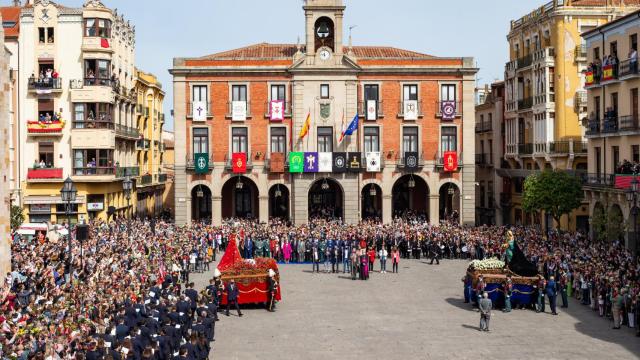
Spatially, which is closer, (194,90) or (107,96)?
(107,96)

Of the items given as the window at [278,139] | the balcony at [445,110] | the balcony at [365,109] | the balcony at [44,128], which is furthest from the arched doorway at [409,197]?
the balcony at [44,128]

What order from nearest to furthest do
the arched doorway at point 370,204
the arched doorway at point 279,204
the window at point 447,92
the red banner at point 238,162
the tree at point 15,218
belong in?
the tree at point 15,218, the red banner at point 238,162, the window at point 447,92, the arched doorway at point 279,204, the arched doorway at point 370,204

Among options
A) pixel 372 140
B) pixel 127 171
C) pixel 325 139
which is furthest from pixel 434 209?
pixel 127 171

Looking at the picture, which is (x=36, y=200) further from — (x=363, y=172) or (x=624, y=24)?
(x=624, y=24)

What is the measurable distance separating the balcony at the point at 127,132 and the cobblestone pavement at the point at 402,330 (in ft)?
85.4

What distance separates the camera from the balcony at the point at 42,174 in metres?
52.8

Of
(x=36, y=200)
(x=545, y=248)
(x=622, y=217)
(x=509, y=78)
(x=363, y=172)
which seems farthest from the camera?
(x=509, y=78)

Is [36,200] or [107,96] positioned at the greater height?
[107,96]

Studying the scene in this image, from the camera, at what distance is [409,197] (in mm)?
62688

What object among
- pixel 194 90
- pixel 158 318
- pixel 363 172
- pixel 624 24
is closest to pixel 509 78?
pixel 363 172

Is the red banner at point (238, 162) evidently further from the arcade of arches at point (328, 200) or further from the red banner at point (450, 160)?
the red banner at point (450, 160)

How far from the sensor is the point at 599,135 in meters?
46.7

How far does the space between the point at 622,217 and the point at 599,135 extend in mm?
6053

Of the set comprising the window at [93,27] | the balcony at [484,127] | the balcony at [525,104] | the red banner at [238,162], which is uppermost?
the window at [93,27]
